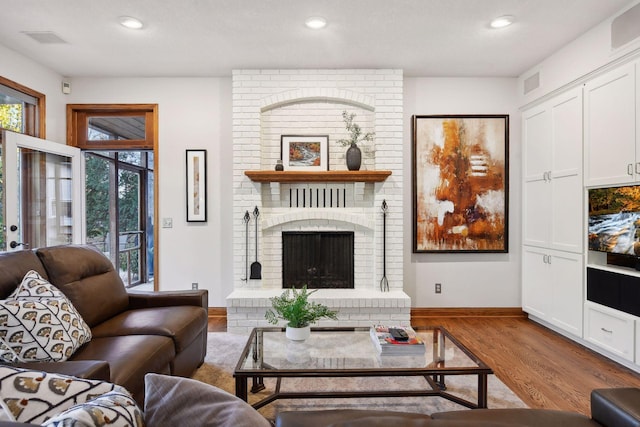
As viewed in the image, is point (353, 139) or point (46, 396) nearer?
point (46, 396)

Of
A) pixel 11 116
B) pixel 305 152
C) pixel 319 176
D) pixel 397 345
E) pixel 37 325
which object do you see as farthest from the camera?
pixel 305 152

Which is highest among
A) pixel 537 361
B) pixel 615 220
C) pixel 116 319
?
pixel 615 220

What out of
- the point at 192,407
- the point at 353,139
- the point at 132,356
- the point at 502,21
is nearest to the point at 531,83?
the point at 502,21

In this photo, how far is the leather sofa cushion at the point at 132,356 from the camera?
69.4 inches

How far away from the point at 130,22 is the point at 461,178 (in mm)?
3518

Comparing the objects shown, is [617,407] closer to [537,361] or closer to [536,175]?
[537,361]

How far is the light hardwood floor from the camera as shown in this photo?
2.45 m

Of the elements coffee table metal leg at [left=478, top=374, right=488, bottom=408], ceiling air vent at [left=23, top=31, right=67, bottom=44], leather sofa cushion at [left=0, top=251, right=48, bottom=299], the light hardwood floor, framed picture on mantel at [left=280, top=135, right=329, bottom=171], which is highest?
ceiling air vent at [left=23, top=31, right=67, bottom=44]

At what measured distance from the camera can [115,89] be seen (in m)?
4.29

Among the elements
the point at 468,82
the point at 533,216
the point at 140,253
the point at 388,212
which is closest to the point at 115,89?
the point at 140,253

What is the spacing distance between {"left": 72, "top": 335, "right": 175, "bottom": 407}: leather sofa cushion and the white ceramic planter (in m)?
0.70

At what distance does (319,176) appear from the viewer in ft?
12.8

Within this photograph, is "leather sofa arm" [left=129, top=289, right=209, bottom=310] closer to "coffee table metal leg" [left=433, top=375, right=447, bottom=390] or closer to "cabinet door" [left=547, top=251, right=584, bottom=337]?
"coffee table metal leg" [left=433, top=375, right=447, bottom=390]

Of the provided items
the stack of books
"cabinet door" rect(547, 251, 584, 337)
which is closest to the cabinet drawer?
"cabinet door" rect(547, 251, 584, 337)
